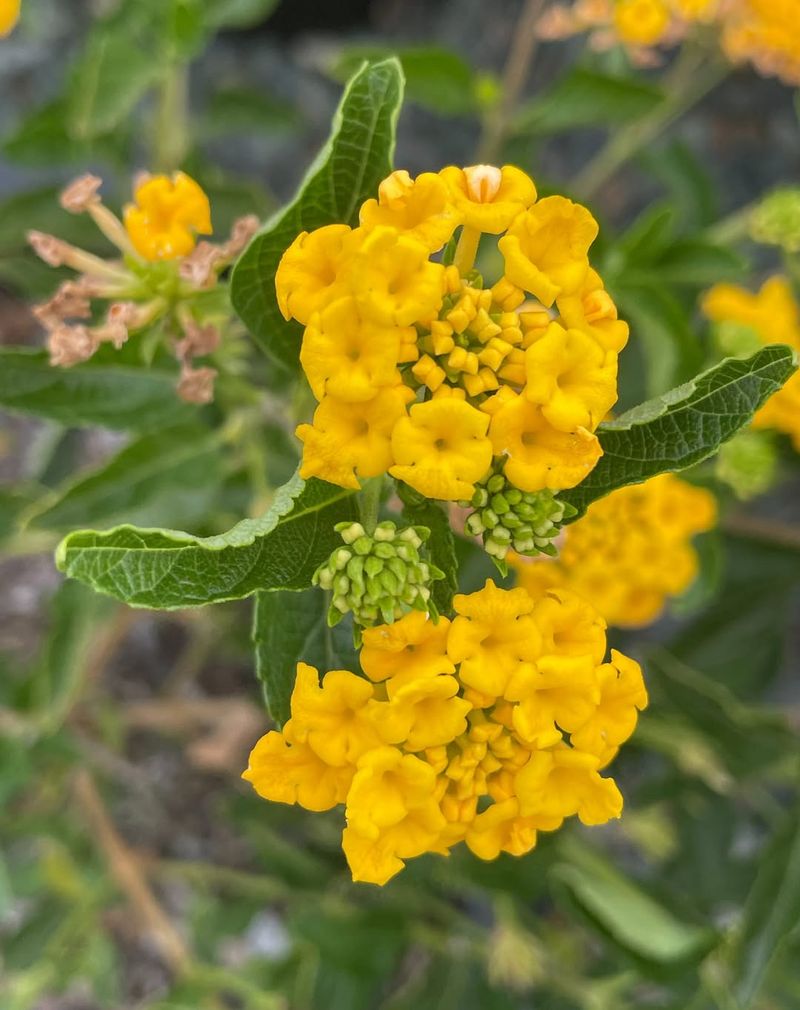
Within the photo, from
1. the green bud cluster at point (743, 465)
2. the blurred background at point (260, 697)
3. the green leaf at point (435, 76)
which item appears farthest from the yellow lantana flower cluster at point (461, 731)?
the green leaf at point (435, 76)

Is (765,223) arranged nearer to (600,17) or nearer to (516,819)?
(600,17)

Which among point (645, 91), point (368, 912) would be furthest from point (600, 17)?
point (368, 912)

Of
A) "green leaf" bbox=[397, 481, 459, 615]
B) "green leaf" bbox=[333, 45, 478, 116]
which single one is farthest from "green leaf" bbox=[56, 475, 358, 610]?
"green leaf" bbox=[333, 45, 478, 116]

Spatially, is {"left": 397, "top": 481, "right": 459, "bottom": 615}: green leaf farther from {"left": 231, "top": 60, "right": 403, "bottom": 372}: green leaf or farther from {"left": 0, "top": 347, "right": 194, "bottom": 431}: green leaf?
{"left": 0, "top": 347, "right": 194, "bottom": 431}: green leaf

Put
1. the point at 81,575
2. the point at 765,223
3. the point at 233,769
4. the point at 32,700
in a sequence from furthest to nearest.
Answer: the point at 233,769 → the point at 32,700 → the point at 765,223 → the point at 81,575

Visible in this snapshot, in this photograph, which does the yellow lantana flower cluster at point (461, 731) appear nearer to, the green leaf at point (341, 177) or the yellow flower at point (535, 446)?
the yellow flower at point (535, 446)

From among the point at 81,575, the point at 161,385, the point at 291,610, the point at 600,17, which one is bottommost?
the point at 161,385
